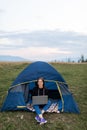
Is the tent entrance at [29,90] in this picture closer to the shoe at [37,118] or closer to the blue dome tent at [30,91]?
the blue dome tent at [30,91]

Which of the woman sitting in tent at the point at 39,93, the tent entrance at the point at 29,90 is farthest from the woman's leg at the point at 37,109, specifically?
the tent entrance at the point at 29,90

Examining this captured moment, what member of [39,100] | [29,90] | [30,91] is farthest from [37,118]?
[29,90]

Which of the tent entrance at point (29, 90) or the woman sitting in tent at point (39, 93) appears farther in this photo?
the tent entrance at point (29, 90)

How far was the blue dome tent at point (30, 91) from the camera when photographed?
32.8 feet

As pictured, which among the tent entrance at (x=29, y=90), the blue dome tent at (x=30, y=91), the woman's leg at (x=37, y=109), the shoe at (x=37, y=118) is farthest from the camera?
the tent entrance at (x=29, y=90)

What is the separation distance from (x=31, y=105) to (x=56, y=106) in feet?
2.70

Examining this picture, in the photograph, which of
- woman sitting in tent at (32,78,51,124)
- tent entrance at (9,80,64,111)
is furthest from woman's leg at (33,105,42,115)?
tent entrance at (9,80,64,111)

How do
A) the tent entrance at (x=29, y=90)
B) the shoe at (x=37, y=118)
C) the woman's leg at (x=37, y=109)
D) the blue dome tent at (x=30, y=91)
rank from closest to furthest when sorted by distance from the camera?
1. the shoe at (x=37, y=118)
2. the woman's leg at (x=37, y=109)
3. the blue dome tent at (x=30, y=91)
4. the tent entrance at (x=29, y=90)

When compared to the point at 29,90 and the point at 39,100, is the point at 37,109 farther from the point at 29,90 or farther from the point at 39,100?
the point at 29,90

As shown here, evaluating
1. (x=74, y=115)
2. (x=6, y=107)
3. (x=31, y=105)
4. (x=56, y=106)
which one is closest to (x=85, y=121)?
(x=74, y=115)

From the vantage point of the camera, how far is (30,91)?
10.7m

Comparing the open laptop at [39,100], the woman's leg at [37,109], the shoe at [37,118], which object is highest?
the open laptop at [39,100]

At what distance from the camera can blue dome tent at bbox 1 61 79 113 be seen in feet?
32.8

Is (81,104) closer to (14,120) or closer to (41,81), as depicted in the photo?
(41,81)
